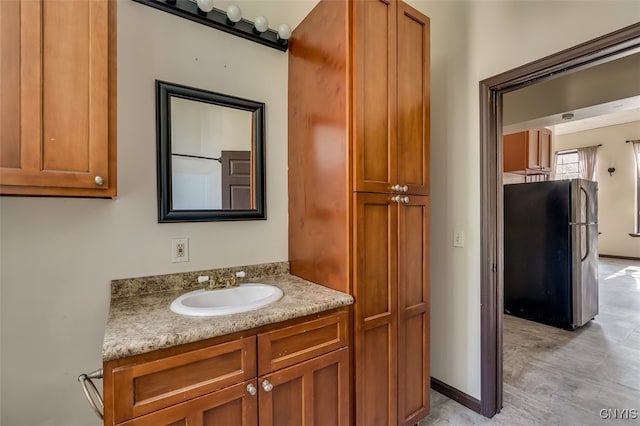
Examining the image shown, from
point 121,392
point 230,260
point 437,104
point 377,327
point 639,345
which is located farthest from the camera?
point 639,345

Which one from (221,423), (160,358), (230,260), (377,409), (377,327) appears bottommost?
(377,409)

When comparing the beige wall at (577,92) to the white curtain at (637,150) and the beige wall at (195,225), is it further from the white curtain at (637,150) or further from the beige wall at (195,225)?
the white curtain at (637,150)

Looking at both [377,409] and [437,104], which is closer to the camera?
[377,409]

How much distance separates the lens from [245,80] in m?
1.68

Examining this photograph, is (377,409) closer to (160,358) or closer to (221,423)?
(221,423)

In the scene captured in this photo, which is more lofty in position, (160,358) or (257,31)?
(257,31)

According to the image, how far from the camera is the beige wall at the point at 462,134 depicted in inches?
64.7

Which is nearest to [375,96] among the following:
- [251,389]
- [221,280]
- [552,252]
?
[221,280]

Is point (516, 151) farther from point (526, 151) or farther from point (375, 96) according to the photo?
point (375, 96)

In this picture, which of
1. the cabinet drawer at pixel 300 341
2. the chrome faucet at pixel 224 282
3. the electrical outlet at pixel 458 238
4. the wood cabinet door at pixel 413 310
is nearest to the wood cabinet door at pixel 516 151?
the electrical outlet at pixel 458 238

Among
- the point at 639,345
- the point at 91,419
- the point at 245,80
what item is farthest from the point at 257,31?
the point at 639,345

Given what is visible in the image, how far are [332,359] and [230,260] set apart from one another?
76 cm

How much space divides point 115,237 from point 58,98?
62 cm

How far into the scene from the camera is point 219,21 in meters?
1.55
